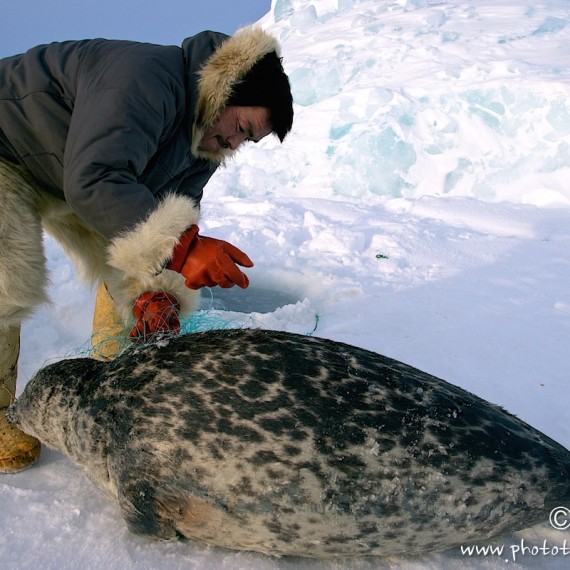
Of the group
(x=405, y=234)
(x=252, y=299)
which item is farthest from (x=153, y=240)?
(x=405, y=234)

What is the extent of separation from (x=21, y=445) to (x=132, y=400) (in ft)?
1.97

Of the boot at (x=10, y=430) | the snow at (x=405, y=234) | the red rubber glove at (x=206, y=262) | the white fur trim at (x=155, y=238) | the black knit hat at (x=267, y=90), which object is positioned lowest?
the snow at (x=405, y=234)

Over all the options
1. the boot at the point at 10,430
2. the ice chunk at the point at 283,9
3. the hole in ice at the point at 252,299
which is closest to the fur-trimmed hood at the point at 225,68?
the boot at the point at 10,430

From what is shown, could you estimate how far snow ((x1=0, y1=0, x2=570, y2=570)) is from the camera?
5.34 feet

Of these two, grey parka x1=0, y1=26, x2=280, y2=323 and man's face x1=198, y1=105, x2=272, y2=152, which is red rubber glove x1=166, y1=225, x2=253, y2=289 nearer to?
grey parka x1=0, y1=26, x2=280, y2=323

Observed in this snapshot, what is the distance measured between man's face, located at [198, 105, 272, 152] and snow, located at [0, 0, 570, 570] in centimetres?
85

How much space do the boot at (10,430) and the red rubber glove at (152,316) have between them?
45cm

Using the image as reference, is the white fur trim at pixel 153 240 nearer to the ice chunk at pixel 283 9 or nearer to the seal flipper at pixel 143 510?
the seal flipper at pixel 143 510

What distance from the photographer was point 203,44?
196cm

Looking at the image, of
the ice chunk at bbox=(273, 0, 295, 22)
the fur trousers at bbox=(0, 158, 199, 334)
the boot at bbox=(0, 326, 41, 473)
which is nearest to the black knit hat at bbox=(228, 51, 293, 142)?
the fur trousers at bbox=(0, 158, 199, 334)

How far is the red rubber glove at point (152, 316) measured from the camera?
1.85 meters

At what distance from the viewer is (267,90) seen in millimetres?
1870

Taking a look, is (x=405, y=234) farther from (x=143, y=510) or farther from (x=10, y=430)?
(x=143, y=510)

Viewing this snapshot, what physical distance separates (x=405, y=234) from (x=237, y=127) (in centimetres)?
333
